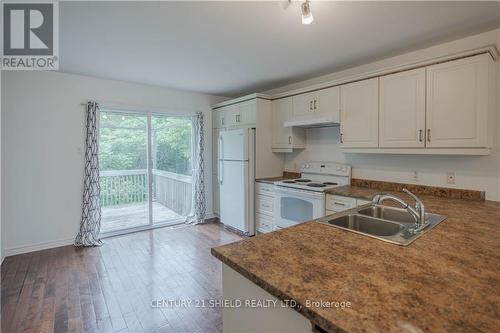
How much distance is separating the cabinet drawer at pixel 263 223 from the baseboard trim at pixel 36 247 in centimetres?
277

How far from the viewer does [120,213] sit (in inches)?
169

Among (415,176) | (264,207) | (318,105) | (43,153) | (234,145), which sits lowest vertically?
(264,207)

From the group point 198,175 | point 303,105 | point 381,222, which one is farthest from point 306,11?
point 198,175

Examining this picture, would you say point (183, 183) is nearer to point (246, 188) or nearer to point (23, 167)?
point (246, 188)

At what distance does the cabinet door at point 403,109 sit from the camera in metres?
2.47

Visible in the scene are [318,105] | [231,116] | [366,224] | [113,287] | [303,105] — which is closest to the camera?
[366,224]

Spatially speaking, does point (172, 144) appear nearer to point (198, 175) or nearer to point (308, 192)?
point (198, 175)

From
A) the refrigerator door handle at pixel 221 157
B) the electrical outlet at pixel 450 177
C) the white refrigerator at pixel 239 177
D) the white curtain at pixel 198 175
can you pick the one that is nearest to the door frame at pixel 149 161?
the white curtain at pixel 198 175

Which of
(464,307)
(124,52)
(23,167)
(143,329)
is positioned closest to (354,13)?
(464,307)

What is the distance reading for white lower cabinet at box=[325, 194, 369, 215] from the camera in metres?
2.67

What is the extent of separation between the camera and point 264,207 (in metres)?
3.91

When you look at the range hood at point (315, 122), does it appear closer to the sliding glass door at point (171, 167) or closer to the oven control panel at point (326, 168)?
the oven control panel at point (326, 168)

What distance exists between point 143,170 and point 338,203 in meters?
3.23

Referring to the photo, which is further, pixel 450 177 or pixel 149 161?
pixel 149 161
